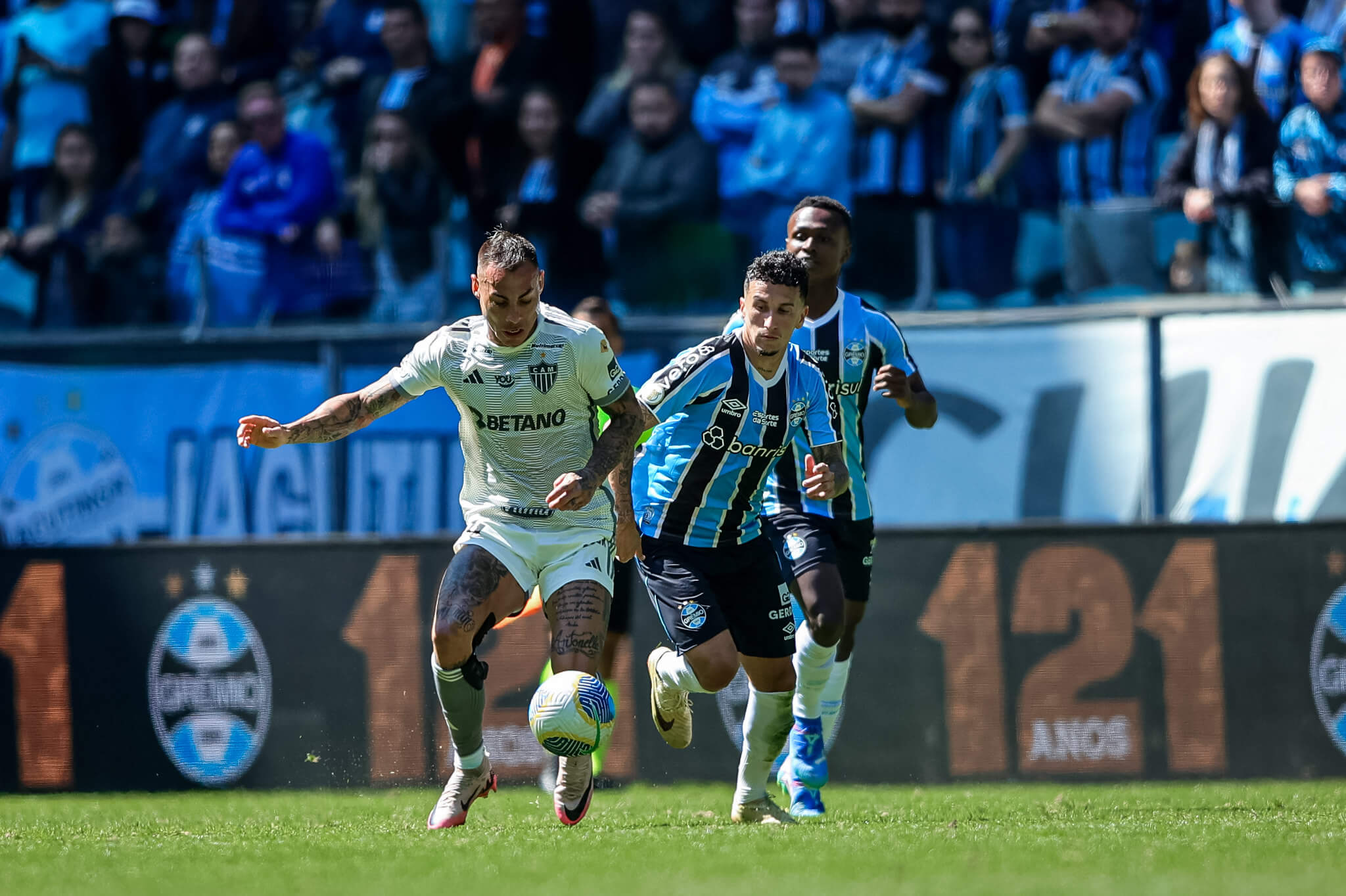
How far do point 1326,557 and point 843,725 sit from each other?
8.69 feet

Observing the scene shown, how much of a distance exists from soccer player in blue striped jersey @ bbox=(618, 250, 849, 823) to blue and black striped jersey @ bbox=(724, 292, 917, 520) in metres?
0.49

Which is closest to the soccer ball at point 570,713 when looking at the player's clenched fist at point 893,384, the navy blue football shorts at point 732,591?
the navy blue football shorts at point 732,591

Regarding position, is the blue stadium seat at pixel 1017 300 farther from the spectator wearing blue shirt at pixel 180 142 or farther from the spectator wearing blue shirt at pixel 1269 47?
the spectator wearing blue shirt at pixel 180 142

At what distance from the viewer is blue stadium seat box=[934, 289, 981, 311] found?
10.8 metres

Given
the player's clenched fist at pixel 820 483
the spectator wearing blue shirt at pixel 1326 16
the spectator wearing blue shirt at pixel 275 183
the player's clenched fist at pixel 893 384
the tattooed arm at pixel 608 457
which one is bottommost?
the player's clenched fist at pixel 820 483

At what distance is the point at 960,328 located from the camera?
34.6 feet

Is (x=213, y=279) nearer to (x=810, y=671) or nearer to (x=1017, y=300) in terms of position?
(x=1017, y=300)

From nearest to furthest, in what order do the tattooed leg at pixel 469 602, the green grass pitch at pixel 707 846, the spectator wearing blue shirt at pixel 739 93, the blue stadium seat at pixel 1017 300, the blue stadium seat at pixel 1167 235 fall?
1. the green grass pitch at pixel 707 846
2. the tattooed leg at pixel 469 602
3. the blue stadium seat at pixel 1167 235
4. the blue stadium seat at pixel 1017 300
5. the spectator wearing blue shirt at pixel 739 93

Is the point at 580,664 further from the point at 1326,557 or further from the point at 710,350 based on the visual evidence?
the point at 1326,557

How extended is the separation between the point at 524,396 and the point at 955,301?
16.8 feet

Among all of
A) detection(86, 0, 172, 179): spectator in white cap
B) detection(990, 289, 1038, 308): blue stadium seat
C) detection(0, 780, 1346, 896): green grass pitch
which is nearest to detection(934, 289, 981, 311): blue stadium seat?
detection(990, 289, 1038, 308): blue stadium seat

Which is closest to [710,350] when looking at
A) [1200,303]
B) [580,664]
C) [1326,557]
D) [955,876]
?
[580,664]

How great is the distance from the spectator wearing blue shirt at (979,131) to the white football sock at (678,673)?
4.79m

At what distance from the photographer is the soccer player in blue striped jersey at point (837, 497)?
7129 millimetres
